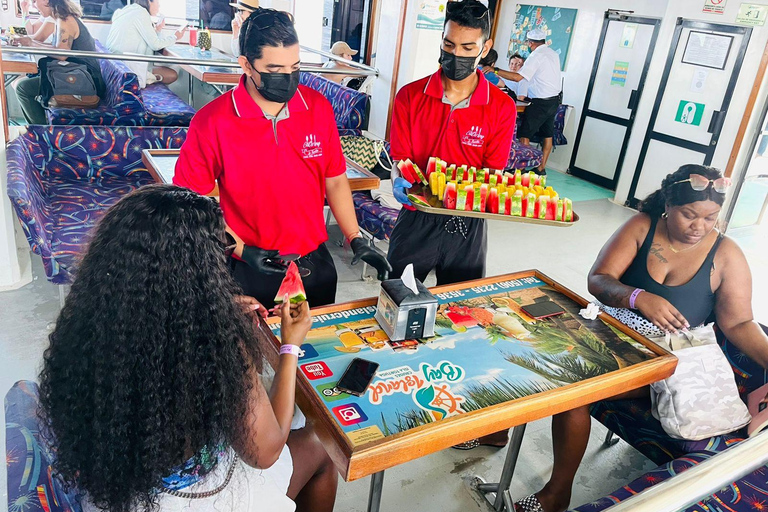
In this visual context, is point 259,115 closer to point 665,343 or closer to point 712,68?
point 665,343

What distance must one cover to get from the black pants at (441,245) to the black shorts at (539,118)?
4421 mm

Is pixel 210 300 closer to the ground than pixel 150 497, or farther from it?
farther from it

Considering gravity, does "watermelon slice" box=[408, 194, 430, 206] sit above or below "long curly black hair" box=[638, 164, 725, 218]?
below

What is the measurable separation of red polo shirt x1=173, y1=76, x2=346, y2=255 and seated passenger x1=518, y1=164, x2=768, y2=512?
1120 mm

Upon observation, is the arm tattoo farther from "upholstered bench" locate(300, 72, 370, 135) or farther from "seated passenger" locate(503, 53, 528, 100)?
"seated passenger" locate(503, 53, 528, 100)

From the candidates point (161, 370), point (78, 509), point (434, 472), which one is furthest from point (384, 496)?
point (161, 370)

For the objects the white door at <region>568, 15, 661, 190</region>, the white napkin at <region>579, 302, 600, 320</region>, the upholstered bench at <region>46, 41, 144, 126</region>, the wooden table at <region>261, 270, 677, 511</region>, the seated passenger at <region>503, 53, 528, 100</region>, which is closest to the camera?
the wooden table at <region>261, 270, 677, 511</region>

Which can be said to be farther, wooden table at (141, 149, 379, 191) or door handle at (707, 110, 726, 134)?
door handle at (707, 110, 726, 134)

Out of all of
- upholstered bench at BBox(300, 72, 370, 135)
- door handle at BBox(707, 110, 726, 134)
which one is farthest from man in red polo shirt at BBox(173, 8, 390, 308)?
door handle at BBox(707, 110, 726, 134)

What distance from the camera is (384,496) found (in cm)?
225

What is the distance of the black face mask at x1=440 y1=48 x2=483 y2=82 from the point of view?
92.4 inches

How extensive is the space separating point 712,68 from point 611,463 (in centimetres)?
404

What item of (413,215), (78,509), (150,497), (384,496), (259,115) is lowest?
(384,496)

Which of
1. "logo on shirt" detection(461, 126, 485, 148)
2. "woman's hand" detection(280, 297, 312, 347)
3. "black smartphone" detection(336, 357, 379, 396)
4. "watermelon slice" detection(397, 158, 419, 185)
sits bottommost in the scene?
"black smartphone" detection(336, 357, 379, 396)
